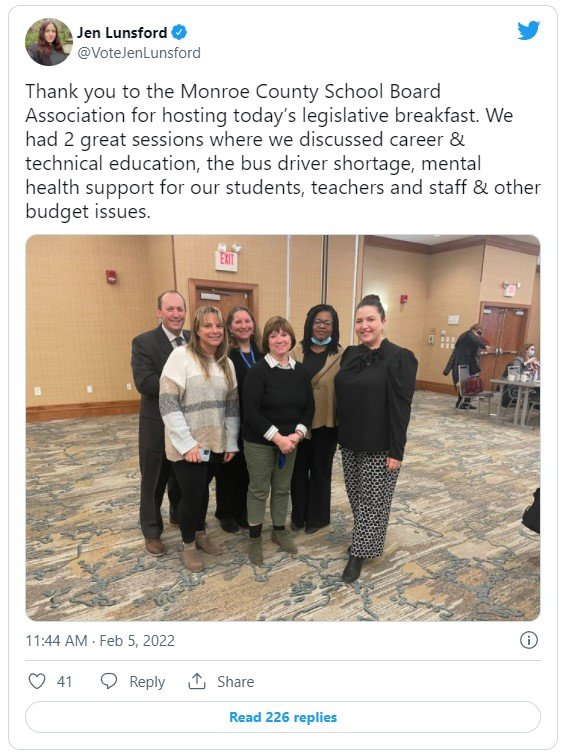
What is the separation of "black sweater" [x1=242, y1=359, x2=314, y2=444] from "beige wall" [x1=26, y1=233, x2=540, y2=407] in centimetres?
106

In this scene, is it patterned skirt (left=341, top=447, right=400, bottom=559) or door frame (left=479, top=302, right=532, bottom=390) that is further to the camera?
door frame (left=479, top=302, right=532, bottom=390)

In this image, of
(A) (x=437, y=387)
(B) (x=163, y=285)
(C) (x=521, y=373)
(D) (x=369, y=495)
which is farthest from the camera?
(A) (x=437, y=387)

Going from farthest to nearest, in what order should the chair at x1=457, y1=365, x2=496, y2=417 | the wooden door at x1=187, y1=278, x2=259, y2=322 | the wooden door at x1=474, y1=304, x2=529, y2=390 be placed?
the wooden door at x1=474, y1=304, x2=529, y2=390
the chair at x1=457, y1=365, x2=496, y2=417
the wooden door at x1=187, y1=278, x2=259, y2=322

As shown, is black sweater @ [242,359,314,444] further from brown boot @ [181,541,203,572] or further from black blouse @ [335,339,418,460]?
brown boot @ [181,541,203,572]

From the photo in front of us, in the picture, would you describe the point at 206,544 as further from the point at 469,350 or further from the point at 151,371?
the point at 469,350

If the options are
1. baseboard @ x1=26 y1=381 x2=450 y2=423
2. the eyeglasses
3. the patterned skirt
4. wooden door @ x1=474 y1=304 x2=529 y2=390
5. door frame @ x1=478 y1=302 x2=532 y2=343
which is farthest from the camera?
wooden door @ x1=474 y1=304 x2=529 y2=390

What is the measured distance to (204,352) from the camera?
1.46m

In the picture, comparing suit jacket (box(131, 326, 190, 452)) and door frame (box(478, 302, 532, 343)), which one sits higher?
door frame (box(478, 302, 532, 343))

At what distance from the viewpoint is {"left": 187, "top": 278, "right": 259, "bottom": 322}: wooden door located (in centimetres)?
370
